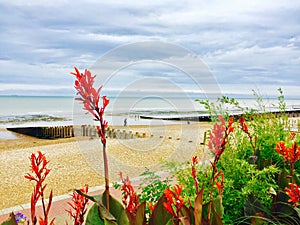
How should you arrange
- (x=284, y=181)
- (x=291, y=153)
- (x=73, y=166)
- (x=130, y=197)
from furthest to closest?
(x=73, y=166)
(x=284, y=181)
(x=291, y=153)
(x=130, y=197)

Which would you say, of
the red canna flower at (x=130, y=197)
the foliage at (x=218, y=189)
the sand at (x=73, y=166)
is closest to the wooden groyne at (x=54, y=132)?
the sand at (x=73, y=166)

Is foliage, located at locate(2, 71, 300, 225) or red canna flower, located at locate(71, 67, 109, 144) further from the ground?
red canna flower, located at locate(71, 67, 109, 144)

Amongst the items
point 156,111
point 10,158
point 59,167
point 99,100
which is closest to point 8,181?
point 59,167

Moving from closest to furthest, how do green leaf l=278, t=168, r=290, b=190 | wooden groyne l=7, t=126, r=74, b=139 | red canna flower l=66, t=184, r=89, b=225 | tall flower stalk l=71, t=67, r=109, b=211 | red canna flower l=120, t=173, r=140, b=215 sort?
tall flower stalk l=71, t=67, r=109, b=211, red canna flower l=66, t=184, r=89, b=225, red canna flower l=120, t=173, r=140, b=215, green leaf l=278, t=168, r=290, b=190, wooden groyne l=7, t=126, r=74, b=139

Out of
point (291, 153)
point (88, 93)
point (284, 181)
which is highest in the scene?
point (88, 93)

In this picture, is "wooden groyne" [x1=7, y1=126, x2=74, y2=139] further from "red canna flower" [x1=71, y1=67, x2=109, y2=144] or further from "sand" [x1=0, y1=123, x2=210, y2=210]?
"red canna flower" [x1=71, y1=67, x2=109, y2=144]

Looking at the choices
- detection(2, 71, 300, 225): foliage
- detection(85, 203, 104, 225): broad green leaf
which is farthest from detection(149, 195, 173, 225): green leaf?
detection(85, 203, 104, 225): broad green leaf

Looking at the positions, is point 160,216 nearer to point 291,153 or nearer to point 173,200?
point 173,200

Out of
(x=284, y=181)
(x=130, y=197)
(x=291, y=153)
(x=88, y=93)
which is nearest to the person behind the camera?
(x=88, y=93)

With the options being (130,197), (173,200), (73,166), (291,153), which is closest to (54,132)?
(73,166)

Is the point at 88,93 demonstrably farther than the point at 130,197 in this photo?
No

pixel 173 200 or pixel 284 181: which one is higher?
pixel 173 200

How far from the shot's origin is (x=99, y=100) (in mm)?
910

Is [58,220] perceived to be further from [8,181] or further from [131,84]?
[8,181]
